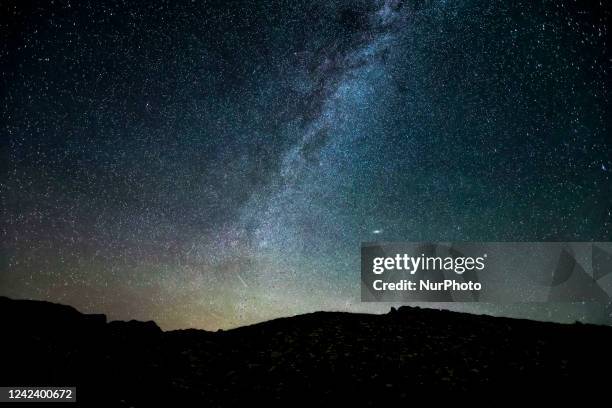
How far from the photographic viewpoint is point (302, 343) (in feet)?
41.6

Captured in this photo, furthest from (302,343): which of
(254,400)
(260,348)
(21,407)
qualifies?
(21,407)

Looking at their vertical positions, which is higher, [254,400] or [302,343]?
[302,343]

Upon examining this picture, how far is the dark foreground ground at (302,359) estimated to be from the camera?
9438mm

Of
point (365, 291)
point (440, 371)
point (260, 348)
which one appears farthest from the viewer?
point (365, 291)

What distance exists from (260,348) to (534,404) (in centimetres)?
705

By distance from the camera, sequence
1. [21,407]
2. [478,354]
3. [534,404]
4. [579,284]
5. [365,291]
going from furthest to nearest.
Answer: [579,284] < [365,291] < [478,354] < [534,404] < [21,407]

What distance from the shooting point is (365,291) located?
1622 centimetres

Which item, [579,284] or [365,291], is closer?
[365,291]

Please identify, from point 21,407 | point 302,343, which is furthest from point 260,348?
point 21,407

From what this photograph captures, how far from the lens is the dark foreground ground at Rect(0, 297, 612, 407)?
31.0 ft

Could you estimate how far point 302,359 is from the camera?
11.5m

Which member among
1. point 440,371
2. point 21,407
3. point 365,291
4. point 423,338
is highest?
point 365,291

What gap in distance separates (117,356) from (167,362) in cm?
126

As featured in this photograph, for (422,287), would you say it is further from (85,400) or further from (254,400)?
(85,400)
